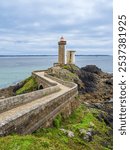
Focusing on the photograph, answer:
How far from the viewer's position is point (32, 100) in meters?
23.5

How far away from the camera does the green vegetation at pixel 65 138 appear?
12250 millimetres

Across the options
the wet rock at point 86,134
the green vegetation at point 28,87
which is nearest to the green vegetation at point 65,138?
the wet rock at point 86,134

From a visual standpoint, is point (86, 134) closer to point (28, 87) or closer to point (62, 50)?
point (28, 87)

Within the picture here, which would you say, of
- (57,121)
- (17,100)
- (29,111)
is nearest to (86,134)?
(57,121)

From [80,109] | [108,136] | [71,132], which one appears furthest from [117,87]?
[80,109]

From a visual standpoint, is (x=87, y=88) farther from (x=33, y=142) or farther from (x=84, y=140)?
(x=33, y=142)

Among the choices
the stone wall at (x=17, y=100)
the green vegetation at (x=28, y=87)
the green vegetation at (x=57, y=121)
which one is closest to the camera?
the stone wall at (x=17, y=100)

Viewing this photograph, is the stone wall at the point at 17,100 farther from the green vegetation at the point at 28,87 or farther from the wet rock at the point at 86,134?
the green vegetation at the point at 28,87

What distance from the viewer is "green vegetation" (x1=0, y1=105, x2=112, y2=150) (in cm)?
1225

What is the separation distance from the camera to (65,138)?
2075 cm

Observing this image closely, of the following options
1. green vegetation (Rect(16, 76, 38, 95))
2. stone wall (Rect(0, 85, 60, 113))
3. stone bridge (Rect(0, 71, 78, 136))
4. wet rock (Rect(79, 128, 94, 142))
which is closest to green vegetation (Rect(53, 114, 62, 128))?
stone bridge (Rect(0, 71, 78, 136))

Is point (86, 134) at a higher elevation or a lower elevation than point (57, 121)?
lower

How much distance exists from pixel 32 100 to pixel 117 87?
11.2 metres

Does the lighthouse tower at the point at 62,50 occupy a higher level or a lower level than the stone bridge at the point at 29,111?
higher
